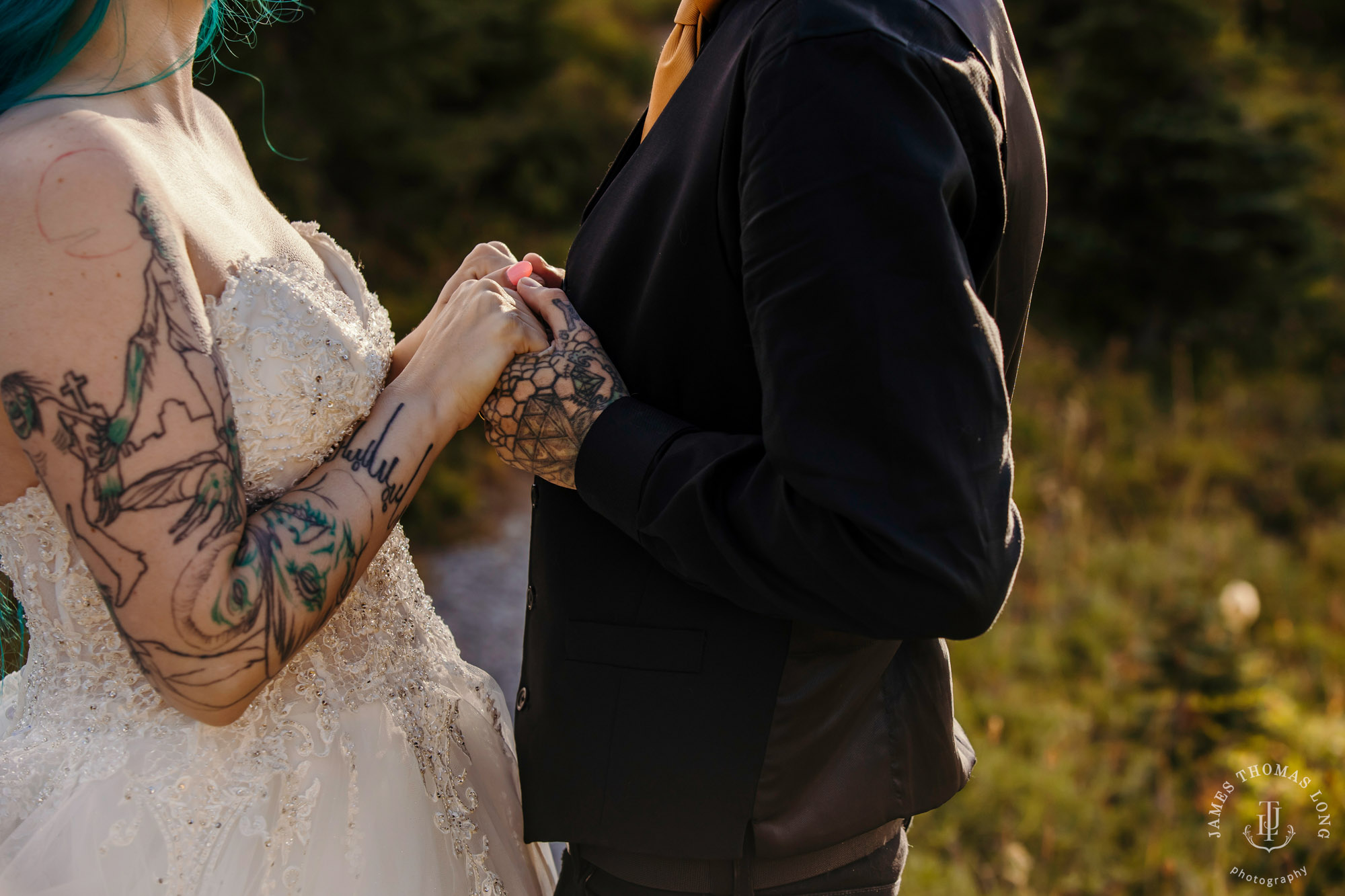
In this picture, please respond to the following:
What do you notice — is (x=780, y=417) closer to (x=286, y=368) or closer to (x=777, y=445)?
(x=777, y=445)

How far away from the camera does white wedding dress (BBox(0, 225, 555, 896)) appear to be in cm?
134

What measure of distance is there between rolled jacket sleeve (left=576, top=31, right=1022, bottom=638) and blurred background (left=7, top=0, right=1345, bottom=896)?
2293mm

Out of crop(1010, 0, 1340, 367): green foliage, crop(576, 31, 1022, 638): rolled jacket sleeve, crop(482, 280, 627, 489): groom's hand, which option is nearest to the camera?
crop(576, 31, 1022, 638): rolled jacket sleeve

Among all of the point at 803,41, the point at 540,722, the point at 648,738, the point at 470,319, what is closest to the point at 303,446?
the point at 470,319

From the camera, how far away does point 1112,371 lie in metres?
7.43

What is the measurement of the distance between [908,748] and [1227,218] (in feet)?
22.5

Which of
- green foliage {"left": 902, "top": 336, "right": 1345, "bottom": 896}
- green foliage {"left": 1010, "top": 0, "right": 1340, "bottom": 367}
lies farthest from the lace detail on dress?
green foliage {"left": 1010, "top": 0, "right": 1340, "bottom": 367}

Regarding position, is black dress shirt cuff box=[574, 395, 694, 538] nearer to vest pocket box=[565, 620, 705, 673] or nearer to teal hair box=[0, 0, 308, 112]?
vest pocket box=[565, 620, 705, 673]

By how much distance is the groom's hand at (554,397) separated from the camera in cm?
132

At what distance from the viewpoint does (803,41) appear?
105cm

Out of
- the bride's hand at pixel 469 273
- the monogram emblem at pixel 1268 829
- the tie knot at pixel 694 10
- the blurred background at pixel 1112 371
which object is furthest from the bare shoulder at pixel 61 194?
the monogram emblem at pixel 1268 829

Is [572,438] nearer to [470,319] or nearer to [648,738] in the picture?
[470,319]

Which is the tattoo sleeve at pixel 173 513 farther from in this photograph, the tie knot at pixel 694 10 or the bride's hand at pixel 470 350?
the tie knot at pixel 694 10

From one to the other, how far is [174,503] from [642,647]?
1.96 ft
